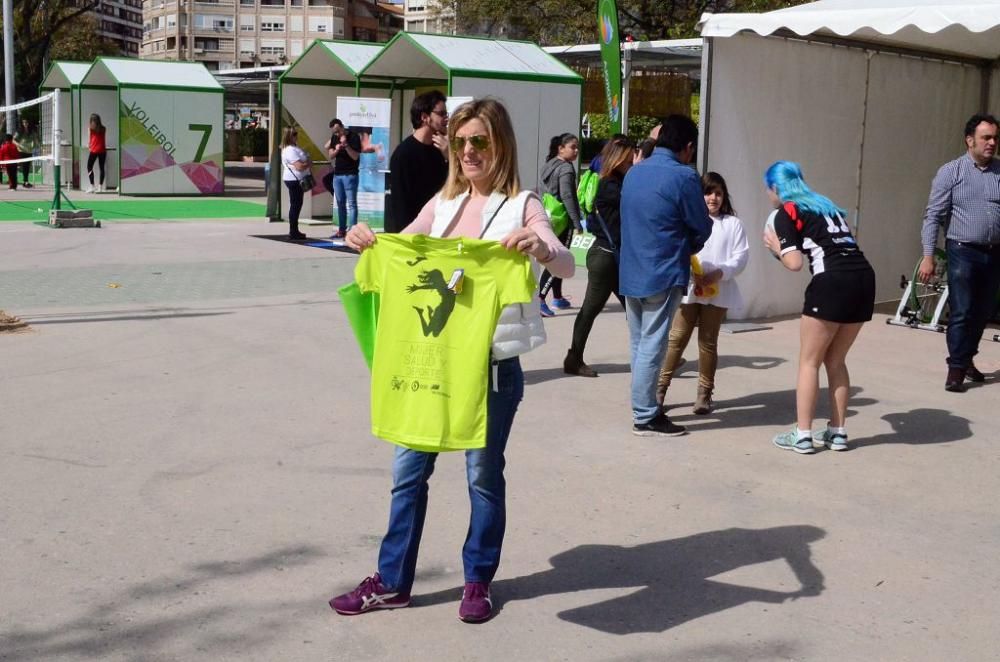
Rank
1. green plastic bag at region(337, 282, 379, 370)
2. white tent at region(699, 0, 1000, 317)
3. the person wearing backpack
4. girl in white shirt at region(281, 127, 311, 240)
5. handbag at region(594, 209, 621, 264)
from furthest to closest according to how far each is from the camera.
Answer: girl in white shirt at region(281, 127, 311, 240), the person wearing backpack, white tent at region(699, 0, 1000, 317), handbag at region(594, 209, 621, 264), green plastic bag at region(337, 282, 379, 370)

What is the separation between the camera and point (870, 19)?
28.1ft

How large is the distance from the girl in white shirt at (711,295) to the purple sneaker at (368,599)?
3.28 m

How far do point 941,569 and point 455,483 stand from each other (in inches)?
85.3

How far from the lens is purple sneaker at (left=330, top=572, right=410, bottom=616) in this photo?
13.0ft

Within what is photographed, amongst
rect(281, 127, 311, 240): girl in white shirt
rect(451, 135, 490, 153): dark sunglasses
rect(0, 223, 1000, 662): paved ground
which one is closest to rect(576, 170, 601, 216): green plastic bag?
rect(0, 223, 1000, 662): paved ground

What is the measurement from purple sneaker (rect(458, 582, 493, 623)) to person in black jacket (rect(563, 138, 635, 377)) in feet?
13.0

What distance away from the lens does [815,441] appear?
6461 mm

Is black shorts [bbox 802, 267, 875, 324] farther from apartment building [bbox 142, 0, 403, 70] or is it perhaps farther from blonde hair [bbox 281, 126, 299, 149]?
apartment building [bbox 142, 0, 403, 70]

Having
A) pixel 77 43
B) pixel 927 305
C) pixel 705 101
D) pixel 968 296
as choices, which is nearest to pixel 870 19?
pixel 705 101

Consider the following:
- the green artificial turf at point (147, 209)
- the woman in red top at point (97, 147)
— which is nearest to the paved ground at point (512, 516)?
the green artificial turf at point (147, 209)

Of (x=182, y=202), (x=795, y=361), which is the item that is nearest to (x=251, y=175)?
(x=182, y=202)

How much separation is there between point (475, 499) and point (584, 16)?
32.9m

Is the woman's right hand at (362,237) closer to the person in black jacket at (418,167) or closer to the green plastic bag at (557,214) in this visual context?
the person in black jacket at (418,167)

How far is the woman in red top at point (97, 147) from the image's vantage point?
1023 inches
